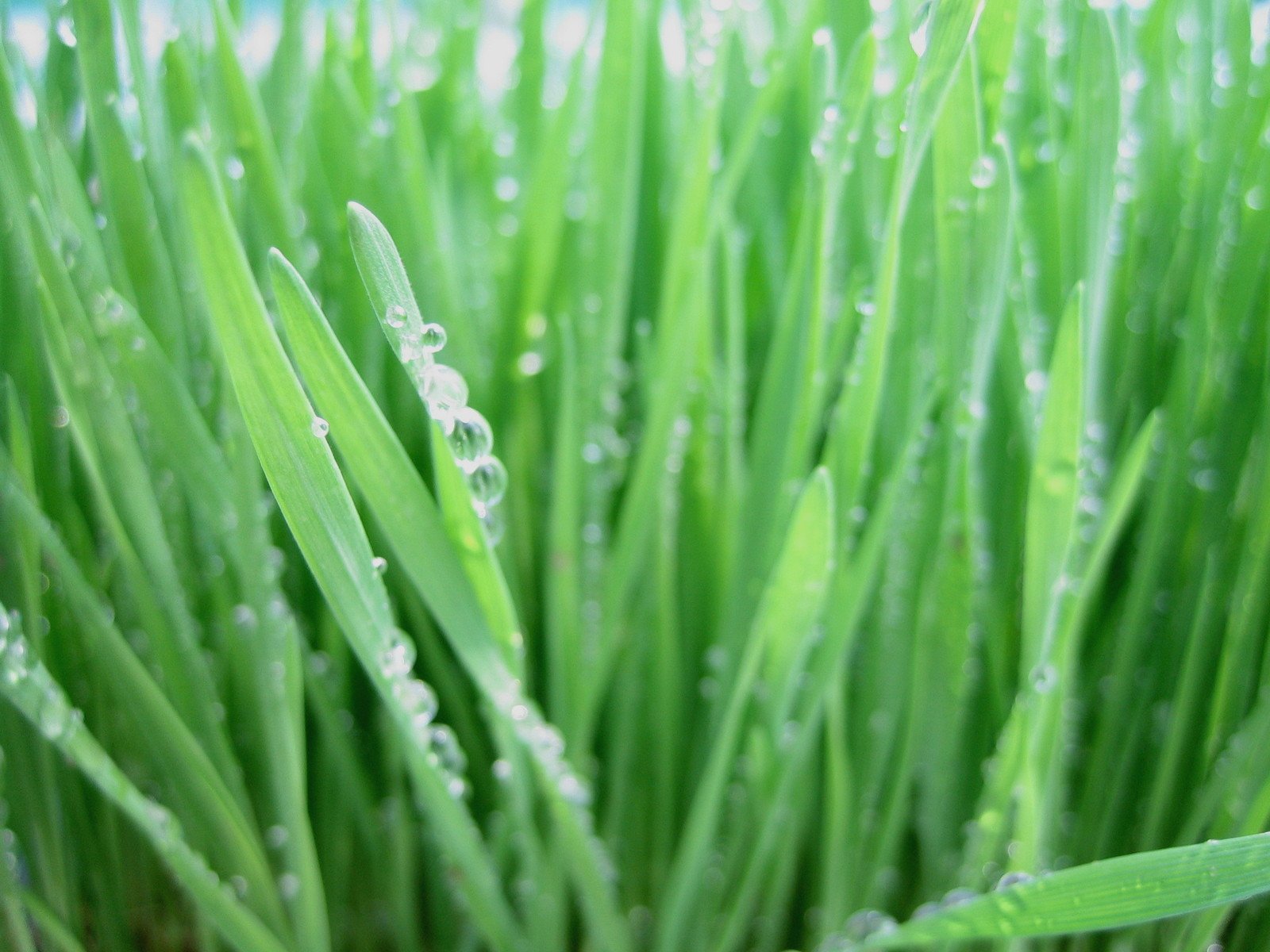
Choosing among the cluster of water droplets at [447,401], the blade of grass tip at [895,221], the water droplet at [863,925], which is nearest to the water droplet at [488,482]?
the cluster of water droplets at [447,401]

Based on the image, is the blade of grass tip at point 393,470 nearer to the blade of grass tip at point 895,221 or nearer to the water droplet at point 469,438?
the water droplet at point 469,438

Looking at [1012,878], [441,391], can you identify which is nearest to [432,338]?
[441,391]

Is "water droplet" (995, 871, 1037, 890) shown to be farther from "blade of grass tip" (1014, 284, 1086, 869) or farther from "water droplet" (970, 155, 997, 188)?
"water droplet" (970, 155, 997, 188)

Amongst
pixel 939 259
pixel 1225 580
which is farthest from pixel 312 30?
pixel 1225 580

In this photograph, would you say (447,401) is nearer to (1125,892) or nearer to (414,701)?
(414,701)

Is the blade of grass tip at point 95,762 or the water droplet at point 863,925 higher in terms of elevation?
the blade of grass tip at point 95,762

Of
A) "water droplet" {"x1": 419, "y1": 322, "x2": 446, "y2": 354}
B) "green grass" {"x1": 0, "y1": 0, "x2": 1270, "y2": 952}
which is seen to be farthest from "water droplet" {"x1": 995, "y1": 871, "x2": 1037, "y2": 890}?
"water droplet" {"x1": 419, "y1": 322, "x2": 446, "y2": 354}
